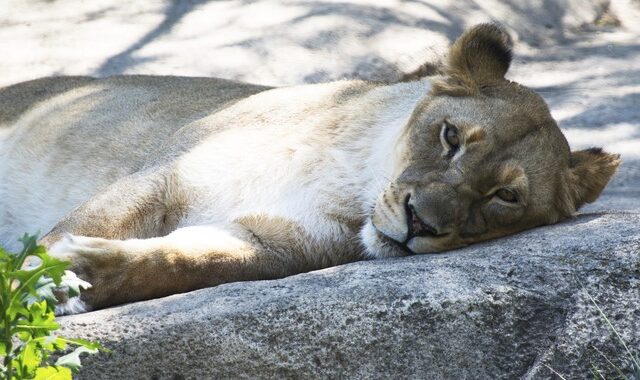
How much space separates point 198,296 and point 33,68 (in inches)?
159

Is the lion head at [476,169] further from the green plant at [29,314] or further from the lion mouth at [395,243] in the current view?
→ the green plant at [29,314]

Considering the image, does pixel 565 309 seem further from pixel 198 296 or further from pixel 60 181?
pixel 60 181

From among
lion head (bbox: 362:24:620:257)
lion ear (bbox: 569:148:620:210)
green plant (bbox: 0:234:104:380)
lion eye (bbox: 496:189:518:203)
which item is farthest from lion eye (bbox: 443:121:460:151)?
green plant (bbox: 0:234:104:380)

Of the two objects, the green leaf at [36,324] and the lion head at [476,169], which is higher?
the green leaf at [36,324]

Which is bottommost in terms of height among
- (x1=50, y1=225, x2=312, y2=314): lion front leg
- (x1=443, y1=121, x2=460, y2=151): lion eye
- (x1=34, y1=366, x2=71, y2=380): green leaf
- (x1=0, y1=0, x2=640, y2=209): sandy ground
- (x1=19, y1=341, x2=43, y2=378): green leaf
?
(x1=0, y1=0, x2=640, y2=209): sandy ground

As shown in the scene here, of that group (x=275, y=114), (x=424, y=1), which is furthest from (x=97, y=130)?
(x=424, y=1)

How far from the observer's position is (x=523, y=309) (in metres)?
3.12

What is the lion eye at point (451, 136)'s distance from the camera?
3.86 metres

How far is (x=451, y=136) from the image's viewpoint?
12.7 feet

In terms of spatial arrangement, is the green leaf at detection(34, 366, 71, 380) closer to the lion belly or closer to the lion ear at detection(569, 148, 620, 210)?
the lion belly

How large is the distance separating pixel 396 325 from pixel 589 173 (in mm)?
1472

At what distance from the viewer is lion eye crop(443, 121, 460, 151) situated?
12.6ft

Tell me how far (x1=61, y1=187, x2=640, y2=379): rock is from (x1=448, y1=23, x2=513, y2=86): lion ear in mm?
1142

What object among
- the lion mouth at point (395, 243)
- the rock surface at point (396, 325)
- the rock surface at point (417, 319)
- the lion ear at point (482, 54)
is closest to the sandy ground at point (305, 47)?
the lion ear at point (482, 54)
